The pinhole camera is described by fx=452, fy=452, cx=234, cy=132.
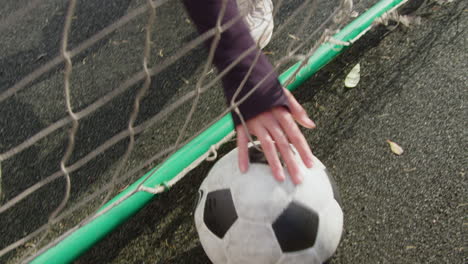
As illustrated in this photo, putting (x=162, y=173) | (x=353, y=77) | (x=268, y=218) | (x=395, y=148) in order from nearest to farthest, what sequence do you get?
1. (x=268, y=218)
2. (x=162, y=173)
3. (x=395, y=148)
4. (x=353, y=77)

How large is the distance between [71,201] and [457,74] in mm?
1429

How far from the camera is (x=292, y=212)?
106cm

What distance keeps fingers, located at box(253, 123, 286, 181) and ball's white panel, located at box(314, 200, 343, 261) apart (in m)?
0.14

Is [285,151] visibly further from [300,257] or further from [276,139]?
[300,257]

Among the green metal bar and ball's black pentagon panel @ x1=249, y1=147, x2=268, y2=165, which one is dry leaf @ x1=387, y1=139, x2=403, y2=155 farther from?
ball's black pentagon panel @ x1=249, y1=147, x2=268, y2=165

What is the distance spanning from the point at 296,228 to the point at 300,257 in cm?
7

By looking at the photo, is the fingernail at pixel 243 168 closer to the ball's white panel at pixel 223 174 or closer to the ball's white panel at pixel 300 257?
the ball's white panel at pixel 223 174

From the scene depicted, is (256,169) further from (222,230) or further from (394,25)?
(394,25)

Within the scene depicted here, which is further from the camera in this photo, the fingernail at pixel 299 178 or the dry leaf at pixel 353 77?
the dry leaf at pixel 353 77

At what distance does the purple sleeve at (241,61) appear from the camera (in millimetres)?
1061

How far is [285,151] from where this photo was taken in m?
1.08

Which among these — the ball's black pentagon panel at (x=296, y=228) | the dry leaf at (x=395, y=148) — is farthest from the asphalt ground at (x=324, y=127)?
the ball's black pentagon panel at (x=296, y=228)

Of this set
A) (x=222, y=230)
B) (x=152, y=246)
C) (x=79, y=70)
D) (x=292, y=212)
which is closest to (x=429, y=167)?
(x=292, y=212)

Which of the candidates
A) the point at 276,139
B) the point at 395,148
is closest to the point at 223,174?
the point at 276,139
